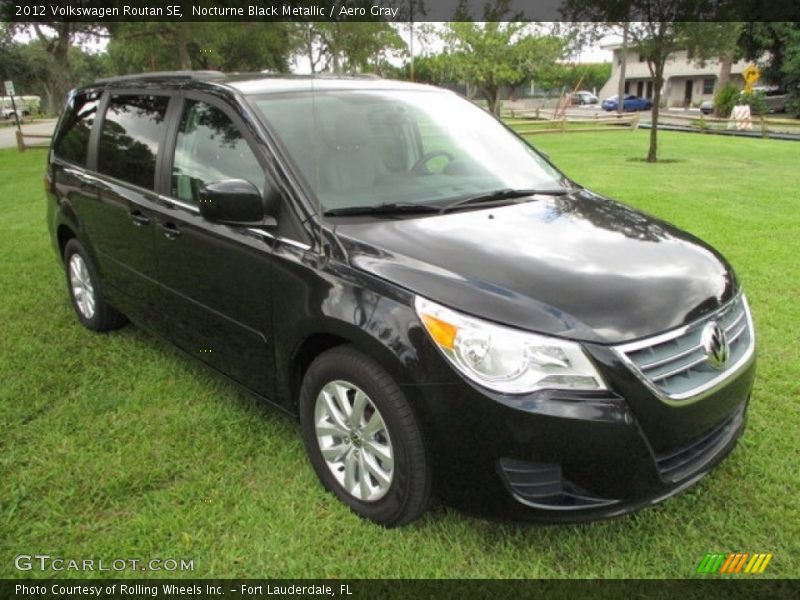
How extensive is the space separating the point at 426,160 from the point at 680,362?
1.67 meters

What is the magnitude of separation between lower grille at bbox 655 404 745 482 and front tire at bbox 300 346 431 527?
0.83m

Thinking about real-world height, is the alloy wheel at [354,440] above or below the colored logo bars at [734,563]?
above

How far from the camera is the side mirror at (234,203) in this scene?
2.65 m

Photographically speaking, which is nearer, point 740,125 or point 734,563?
point 734,563

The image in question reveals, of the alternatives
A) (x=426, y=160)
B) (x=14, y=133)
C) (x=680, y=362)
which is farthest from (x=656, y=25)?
(x=14, y=133)

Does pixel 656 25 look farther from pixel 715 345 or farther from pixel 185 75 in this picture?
pixel 715 345

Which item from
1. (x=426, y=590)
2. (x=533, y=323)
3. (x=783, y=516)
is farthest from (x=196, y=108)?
(x=783, y=516)

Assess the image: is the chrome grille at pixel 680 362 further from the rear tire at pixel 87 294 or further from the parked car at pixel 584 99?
the parked car at pixel 584 99

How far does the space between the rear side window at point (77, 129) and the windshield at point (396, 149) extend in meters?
1.93

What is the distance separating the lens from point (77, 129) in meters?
4.57

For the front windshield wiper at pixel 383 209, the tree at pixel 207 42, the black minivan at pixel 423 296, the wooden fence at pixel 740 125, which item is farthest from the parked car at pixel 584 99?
the front windshield wiper at pixel 383 209

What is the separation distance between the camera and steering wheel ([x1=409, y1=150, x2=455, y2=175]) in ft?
10.6

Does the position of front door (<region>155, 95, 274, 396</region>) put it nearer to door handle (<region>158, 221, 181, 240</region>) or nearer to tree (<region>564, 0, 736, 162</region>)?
door handle (<region>158, 221, 181, 240</region>)

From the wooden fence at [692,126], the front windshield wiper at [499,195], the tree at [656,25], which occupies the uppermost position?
the tree at [656,25]
